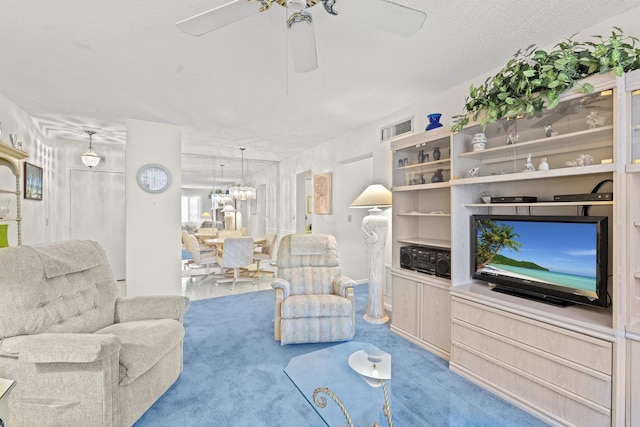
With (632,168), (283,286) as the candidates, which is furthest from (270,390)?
→ (632,168)

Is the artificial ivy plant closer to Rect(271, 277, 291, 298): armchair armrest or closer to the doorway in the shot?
Rect(271, 277, 291, 298): armchair armrest

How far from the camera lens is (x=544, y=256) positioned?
209 cm

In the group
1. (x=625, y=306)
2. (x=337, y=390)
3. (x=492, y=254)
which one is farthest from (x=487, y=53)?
(x=337, y=390)

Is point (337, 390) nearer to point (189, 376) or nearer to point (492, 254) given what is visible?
point (189, 376)

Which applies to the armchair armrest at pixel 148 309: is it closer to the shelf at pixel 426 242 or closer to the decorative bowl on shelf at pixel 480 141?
the shelf at pixel 426 242

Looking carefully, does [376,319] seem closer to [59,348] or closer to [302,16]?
[59,348]

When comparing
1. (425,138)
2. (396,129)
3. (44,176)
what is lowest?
(44,176)

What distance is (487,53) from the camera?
7.91 feet

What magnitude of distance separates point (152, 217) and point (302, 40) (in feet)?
11.3

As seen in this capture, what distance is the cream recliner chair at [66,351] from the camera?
155cm

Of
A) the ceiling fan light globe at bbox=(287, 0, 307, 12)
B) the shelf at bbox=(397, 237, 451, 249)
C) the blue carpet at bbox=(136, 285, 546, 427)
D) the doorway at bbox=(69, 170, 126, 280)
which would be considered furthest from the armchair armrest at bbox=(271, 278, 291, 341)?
the doorway at bbox=(69, 170, 126, 280)

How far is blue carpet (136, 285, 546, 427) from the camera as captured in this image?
1.80 meters

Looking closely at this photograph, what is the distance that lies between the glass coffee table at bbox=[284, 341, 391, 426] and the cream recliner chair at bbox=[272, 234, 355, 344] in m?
0.95

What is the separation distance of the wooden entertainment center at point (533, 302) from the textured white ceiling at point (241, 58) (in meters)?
0.60
